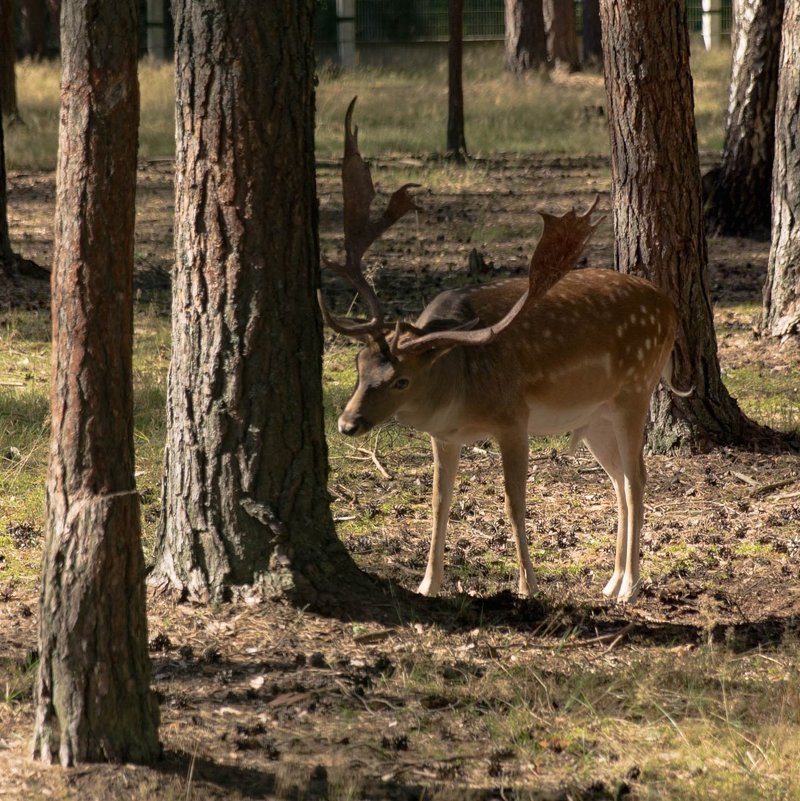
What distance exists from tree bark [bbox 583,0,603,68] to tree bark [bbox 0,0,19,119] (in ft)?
49.3

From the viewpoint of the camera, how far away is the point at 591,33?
33562mm

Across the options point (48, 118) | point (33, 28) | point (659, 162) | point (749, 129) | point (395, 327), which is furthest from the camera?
point (33, 28)

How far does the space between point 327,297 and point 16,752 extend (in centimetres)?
843

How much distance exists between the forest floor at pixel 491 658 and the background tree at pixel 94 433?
0.21m

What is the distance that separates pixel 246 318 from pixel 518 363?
1.43 metres

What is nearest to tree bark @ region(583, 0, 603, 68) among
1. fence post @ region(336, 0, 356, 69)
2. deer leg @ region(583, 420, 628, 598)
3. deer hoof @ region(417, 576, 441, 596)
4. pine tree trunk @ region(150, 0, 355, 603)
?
fence post @ region(336, 0, 356, 69)

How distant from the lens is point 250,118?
5.61 metres

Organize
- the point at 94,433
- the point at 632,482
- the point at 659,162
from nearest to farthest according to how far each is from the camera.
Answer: the point at 94,433
the point at 632,482
the point at 659,162

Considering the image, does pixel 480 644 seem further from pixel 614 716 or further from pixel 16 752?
pixel 16 752

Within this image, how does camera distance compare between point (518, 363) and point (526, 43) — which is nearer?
point (518, 363)

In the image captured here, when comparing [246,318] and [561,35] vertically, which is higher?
[561,35]

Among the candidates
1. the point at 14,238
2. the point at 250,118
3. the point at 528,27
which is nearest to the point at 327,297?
the point at 14,238

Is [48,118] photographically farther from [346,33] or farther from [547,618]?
[547,618]

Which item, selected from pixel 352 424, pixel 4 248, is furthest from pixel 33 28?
pixel 352 424
